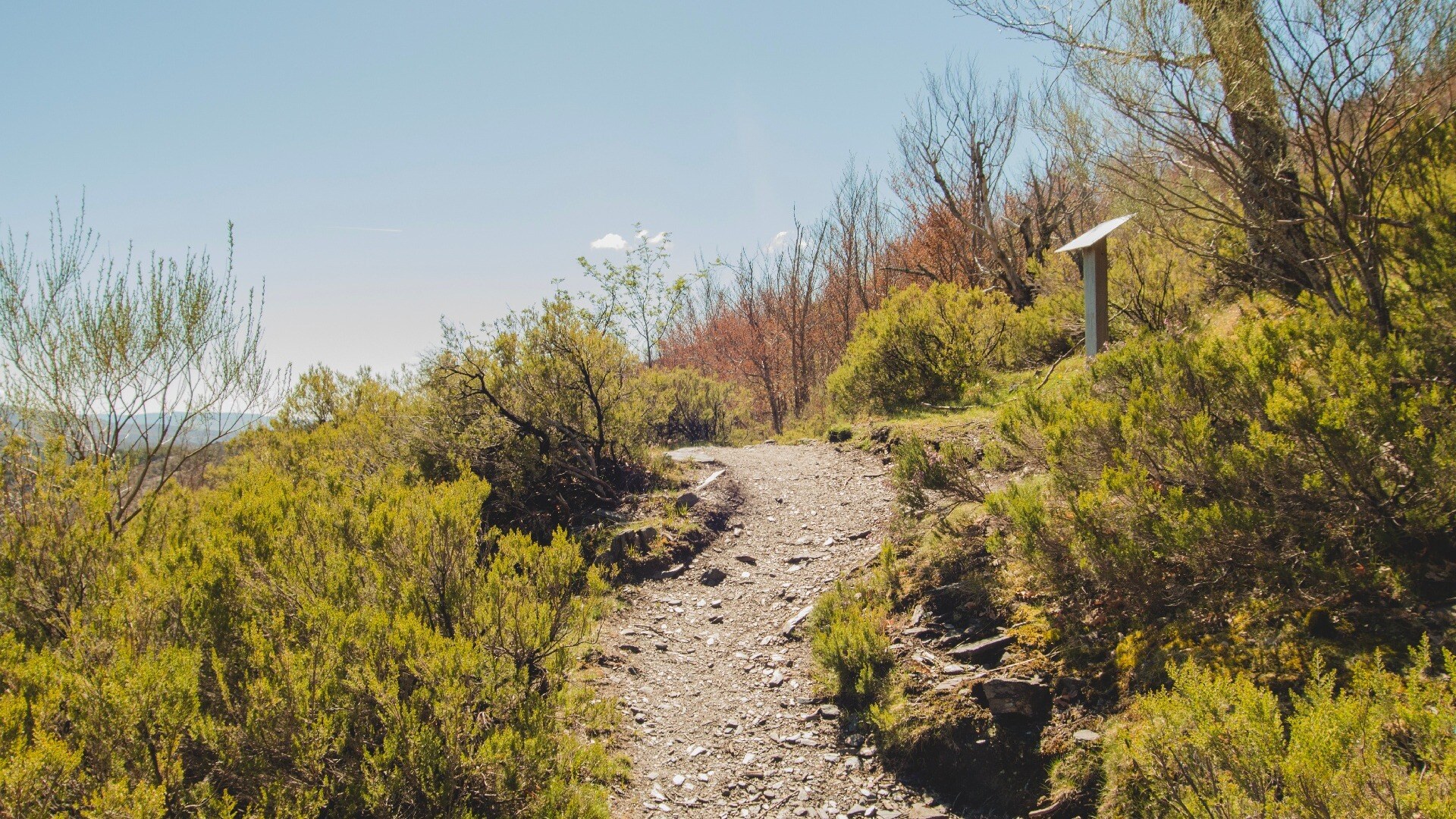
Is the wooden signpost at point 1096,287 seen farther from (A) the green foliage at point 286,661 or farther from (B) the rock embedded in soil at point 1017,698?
(A) the green foliage at point 286,661

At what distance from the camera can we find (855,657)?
407 cm

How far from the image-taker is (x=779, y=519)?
743cm

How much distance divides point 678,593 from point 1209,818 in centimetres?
449

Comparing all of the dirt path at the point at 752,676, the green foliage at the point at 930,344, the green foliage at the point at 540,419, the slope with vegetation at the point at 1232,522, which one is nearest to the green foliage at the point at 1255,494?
the slope with vegetation at the point at 1232,522

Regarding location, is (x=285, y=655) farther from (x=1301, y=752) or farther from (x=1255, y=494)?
(x=1255, y=494)

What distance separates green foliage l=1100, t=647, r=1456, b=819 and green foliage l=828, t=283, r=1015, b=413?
27.2ft

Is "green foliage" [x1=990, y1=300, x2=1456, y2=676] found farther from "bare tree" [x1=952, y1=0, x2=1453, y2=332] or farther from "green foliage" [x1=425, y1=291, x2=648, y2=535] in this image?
"green foliage" [x1=425, y1=291, x2=648, y2=535]

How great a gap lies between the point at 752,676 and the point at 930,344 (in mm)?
7296

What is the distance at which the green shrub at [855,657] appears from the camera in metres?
3.90

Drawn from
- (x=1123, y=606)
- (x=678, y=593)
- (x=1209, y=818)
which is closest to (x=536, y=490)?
(x=678, y=593)

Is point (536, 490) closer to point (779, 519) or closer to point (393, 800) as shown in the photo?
point (779, 519)

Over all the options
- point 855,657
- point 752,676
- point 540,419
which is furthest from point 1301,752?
point 540,419

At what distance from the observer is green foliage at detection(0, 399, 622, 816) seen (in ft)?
7.01

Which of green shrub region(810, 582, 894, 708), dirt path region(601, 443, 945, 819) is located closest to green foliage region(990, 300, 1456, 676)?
green shrub region(810, 582, 894, 708)
